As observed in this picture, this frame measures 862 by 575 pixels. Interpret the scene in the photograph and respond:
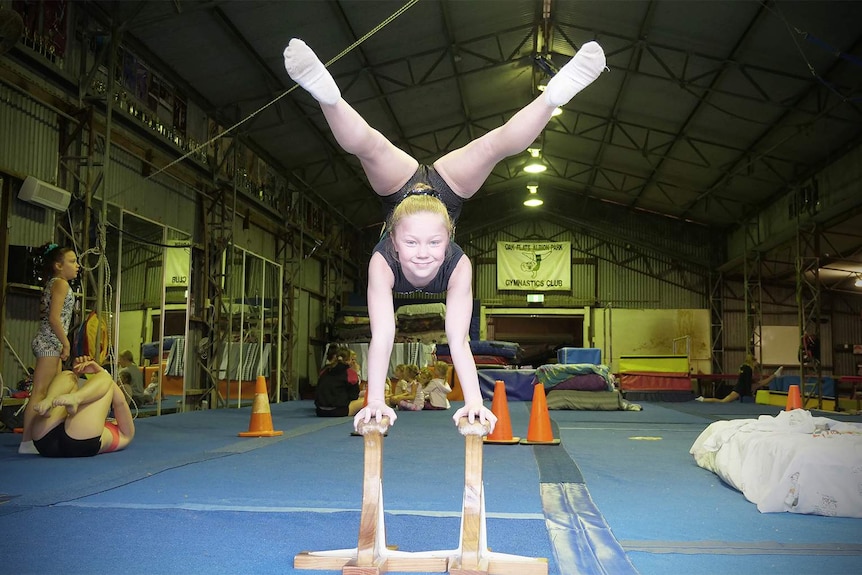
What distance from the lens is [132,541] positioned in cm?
285

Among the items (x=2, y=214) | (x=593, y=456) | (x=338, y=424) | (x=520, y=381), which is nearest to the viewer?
(x=593, y=456)

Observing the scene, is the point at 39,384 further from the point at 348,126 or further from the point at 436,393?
the point at 436,393

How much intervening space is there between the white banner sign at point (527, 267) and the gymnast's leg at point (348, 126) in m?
19.2

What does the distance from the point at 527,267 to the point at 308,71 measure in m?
19.7

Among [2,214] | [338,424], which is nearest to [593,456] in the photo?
[338,424]

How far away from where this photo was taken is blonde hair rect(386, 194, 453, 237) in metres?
2.56

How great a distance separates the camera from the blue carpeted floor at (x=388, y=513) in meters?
2.66

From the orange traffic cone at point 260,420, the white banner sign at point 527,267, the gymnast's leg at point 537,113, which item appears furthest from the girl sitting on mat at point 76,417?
the white banner sign at point 527,267

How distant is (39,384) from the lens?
5.54 m

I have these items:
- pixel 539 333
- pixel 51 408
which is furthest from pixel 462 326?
pixel 539 333

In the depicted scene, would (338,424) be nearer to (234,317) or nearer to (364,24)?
(234,317)

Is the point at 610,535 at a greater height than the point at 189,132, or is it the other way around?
the point at 189,132

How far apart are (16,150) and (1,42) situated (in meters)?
2.43

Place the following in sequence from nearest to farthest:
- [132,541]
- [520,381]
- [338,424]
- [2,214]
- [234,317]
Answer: [132,541], [2,214], [338,424], [234,317], [520,381]
